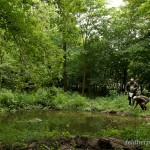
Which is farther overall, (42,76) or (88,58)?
Result: (88,58)

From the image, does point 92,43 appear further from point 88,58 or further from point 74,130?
point 74,130

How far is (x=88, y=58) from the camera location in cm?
3509

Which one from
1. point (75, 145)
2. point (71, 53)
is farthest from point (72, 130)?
point (71, 53)

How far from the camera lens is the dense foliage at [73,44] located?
11430 millimetres

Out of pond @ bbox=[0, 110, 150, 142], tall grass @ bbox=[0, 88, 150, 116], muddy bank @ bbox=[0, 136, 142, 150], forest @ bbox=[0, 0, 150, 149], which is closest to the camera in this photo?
muddy bank @ bbox=[0, 136, 142, 150]

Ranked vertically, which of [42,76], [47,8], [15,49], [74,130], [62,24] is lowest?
[74,130]

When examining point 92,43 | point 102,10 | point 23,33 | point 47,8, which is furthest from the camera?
point 92,43

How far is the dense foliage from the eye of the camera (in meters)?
11.4

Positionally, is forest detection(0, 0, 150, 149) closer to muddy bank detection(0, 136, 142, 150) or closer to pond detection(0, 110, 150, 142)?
A: pond detection(0, 110, 150, 142)

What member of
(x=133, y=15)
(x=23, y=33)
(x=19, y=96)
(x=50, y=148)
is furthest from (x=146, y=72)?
(x=50, y=148)

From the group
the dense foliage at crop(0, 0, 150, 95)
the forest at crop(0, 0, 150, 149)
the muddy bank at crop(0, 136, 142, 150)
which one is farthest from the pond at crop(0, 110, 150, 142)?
the dense foliage at crop(0, 0, 150, 95)

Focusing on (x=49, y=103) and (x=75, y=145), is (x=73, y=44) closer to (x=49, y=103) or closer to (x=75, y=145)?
(x=75, y=145)

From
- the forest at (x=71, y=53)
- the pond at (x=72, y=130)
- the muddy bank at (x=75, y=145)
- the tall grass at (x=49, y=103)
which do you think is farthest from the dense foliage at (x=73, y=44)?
the muddy bank at (x=75, y=145)

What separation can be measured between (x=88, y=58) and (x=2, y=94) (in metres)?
15.0
